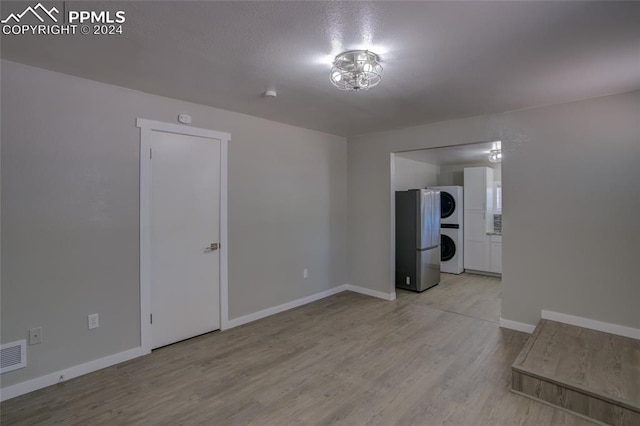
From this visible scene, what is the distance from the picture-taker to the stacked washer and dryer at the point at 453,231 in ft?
20.7

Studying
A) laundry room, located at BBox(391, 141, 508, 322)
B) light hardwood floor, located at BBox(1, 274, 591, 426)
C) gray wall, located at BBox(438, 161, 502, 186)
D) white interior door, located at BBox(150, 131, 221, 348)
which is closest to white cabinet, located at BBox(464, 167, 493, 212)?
laundry room, located at BBox(391, 141, 508, 322)

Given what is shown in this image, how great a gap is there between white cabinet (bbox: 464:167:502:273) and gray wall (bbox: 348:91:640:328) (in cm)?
270

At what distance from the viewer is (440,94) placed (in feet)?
9.55

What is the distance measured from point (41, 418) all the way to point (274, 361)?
1.63 metres

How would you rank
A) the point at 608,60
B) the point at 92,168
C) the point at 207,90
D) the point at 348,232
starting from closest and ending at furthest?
the point at 608,60 < the point at 92,168 < the point at 207,90 < the point at 348,232

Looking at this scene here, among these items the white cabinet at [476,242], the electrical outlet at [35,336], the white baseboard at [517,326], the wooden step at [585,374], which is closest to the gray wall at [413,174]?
the white cabinet at [476,242]

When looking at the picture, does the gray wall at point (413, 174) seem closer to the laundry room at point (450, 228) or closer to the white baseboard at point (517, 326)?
the laundry room at point (450, 228)

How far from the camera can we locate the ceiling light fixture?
6.89 feet

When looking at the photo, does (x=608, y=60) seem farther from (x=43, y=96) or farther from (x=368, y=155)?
(x=43, y=96)

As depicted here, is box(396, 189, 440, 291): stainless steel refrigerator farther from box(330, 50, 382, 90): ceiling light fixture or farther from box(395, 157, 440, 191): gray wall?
box(330, 50, 382, 90): ceiling light fixture

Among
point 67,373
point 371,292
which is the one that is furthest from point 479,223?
point 67,373

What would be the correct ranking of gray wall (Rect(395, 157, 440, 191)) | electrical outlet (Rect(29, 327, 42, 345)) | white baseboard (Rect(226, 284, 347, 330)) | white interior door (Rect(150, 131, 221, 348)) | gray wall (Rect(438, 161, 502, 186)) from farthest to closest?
gray wall (Rect(438, 161, 502, 186)), gray wall (Rect(395, 157, 440, 191)), white baseboard (Rect(226, 284, 347, 330)), white interior door (Rect(150, 131, 221, 348)), electrical outlet (Rect(29, 327, 42, 345))

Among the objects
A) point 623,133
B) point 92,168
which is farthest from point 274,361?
point 623,133

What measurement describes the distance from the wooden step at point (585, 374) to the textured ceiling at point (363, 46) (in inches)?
88.3
